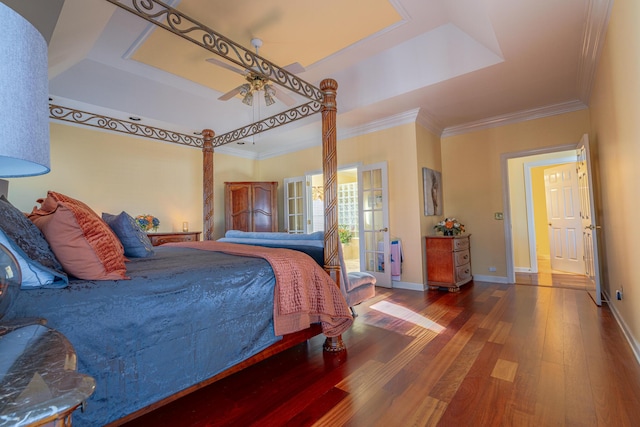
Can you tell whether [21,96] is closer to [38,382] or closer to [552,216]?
[38,382]

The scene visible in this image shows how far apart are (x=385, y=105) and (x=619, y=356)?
345 centimetres

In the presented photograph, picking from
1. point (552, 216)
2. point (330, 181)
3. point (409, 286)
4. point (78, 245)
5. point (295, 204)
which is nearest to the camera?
point (78, 245)

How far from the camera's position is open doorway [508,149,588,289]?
514 cm

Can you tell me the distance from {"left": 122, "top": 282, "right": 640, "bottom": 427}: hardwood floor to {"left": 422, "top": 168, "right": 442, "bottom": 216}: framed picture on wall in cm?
203

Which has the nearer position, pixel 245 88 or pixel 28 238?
pixel 28 238

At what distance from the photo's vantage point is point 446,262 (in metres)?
4.20

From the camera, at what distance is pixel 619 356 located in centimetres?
204

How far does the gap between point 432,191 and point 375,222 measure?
3.39 ft

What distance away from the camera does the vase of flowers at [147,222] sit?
459cm

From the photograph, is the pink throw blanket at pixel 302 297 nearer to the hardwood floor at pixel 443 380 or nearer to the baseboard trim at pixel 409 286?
the hardwood floor at pixel 443 380

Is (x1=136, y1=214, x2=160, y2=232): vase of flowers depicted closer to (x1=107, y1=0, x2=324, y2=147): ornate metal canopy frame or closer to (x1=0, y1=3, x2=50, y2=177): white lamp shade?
(x1=107, y1=0, x2=324, y2=147): ornate metal canopy frame

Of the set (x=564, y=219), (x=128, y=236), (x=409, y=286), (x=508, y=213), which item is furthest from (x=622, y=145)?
(x=564, y=219)

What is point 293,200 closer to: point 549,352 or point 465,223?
point 465,223

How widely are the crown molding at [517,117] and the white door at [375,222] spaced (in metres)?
1.52
